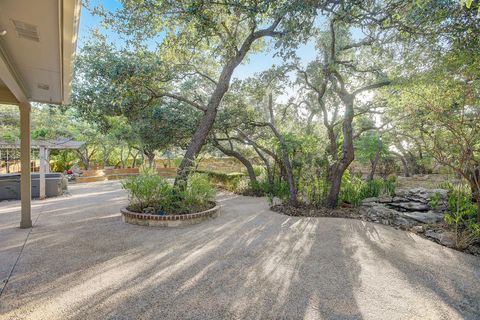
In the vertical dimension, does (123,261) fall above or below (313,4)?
below

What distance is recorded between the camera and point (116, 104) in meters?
6.80

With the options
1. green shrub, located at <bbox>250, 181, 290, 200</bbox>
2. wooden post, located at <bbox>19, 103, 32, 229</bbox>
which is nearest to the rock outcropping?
green shrub, located at <bbox>250, 181, 290, 200</bbox>

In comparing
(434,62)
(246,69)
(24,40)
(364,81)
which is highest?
(246,69)

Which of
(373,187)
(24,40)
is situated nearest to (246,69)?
(373,187)

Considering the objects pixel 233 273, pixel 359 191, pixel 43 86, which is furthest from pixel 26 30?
pixel 359 191

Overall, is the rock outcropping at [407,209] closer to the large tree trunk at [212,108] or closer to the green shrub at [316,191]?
the green shrub at [316,191]

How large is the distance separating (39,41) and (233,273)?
11.2ft

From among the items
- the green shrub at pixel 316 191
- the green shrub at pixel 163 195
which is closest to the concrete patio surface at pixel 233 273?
the green shrub at pixel 163 195

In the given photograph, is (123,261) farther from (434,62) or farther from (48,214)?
(434,62)

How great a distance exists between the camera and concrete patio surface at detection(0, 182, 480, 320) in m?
2.34

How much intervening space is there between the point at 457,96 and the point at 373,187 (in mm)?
4425

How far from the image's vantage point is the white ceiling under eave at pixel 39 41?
215cm

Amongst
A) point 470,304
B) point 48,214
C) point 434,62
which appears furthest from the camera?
point 48,214

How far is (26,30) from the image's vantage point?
2.54 metres
